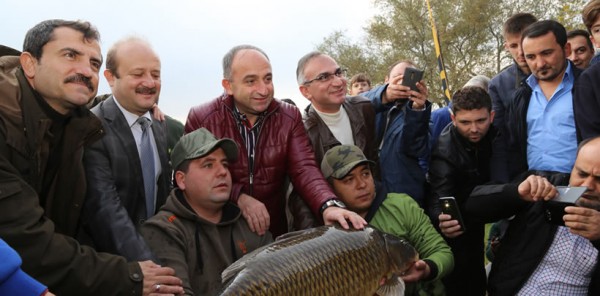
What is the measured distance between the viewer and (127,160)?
4035mm

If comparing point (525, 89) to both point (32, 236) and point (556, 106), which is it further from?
point (32, 236)

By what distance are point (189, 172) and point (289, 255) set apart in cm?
133

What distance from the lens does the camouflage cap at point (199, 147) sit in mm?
4012

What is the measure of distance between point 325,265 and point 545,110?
9.97 ft

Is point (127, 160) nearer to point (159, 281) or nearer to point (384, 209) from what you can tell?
point (159, 281)

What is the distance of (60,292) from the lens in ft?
10.0

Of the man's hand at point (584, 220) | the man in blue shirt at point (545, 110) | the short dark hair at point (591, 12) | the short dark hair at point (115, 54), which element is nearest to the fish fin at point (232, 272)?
the short dark hair at point (115, 54)

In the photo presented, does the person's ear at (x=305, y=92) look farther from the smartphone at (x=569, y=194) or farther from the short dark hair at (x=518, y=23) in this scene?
the short dark hair at (x=518, y=23)

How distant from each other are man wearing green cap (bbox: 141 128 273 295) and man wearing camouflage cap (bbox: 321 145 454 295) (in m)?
0.85

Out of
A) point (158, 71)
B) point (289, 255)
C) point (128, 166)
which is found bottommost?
point (289, 255)

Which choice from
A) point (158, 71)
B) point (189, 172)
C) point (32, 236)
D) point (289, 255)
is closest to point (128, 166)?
point (189, 172)

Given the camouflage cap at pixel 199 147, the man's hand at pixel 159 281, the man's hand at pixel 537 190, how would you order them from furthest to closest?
1. the camouflage cap at pixel 199 147
2. the man's hand at pixel 537 190
3. the man's hand at pixel 159 281

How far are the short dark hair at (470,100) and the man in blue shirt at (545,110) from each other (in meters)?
0.33

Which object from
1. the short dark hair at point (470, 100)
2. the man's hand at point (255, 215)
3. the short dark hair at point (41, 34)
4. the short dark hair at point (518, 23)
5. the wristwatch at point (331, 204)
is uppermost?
the short dark hair at point (518, 23)
